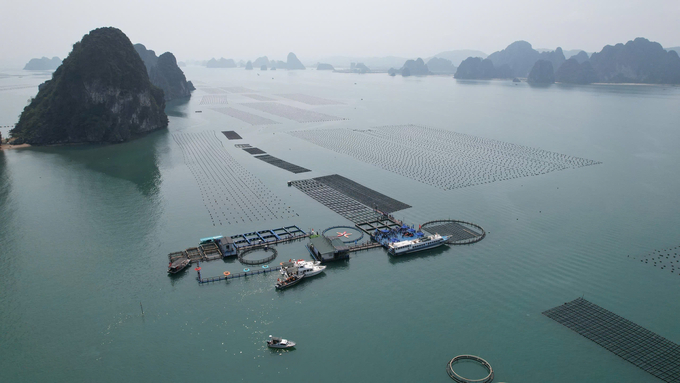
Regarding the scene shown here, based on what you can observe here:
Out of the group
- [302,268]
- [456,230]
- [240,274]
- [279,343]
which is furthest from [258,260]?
[456,230]

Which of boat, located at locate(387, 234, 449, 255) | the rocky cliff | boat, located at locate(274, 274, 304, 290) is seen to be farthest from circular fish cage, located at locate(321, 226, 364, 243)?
the rocky cliff

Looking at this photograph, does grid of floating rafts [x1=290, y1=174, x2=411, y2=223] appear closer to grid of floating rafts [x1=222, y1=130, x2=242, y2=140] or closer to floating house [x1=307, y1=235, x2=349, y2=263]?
floating house [x1=307, y1=235, x2=349, y2=263]

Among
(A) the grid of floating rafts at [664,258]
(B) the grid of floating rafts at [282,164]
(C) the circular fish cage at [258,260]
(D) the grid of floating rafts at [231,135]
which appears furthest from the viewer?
(D) the grid of floating rafts at [231,135]

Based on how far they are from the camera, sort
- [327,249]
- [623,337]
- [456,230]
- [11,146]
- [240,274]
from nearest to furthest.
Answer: [623,337]
[240,274]
[327,249]
[456,230]
[11,146]

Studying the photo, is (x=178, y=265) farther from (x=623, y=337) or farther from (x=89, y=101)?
(x=89, y=101)

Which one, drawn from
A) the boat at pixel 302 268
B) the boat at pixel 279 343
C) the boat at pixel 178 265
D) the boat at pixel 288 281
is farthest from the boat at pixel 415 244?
the boat at pixel 178 265

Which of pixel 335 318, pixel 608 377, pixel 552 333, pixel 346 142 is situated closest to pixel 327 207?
pixel 335 318

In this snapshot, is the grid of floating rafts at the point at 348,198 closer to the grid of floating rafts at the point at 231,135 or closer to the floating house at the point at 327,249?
the floating house at the point at 327,249
